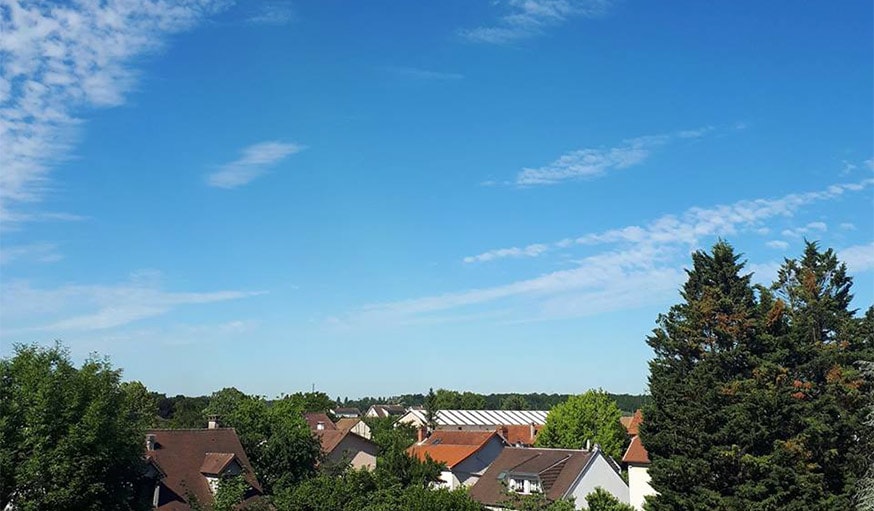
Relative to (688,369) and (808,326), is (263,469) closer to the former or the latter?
(688,369)

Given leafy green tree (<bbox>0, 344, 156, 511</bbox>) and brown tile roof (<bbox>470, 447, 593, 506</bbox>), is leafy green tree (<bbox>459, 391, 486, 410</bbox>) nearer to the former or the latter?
brown tile roof (<bbox>470, 447, 593, 506</bbox>)

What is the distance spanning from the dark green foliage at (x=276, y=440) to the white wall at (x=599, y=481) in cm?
1468

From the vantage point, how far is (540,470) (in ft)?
137

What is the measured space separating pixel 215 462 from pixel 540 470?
17.7 meters

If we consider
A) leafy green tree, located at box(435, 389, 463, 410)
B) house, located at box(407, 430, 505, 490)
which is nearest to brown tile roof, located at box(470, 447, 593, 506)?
house, located at box(407, 430, 505, 490)

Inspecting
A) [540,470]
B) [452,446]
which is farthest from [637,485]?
[452,446]

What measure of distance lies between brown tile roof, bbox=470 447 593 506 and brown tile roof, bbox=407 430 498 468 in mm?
9090

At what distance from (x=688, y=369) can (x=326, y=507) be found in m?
19.7

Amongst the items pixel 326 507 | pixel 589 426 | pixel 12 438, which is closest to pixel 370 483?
pixel 326 507

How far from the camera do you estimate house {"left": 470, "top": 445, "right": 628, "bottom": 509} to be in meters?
40.3

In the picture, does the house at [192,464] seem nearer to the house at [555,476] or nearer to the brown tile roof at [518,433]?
the house at [555,476]

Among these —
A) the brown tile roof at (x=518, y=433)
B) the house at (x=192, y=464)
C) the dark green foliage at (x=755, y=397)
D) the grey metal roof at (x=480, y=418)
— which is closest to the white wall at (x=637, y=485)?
the dark green foliage at (x=755, y=397)

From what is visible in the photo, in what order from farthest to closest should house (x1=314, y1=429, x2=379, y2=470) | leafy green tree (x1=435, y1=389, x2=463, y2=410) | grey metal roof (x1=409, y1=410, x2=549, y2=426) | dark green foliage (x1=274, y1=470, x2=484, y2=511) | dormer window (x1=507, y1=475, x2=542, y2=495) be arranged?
leafy green tree (x1=435, y1=389, x2=463, y2=410)
grey metal roof (x1=409, y1=410, x2=549, y2=426)
house (x1=314, y1=429, x2=379, y2=470)
dormer window (x1=507, y1=475, x2=542, y2=495)
dark green foliage (x1=274, y1=470, x2=484, y2=511)

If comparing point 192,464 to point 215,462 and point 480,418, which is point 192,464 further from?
point 480,418
